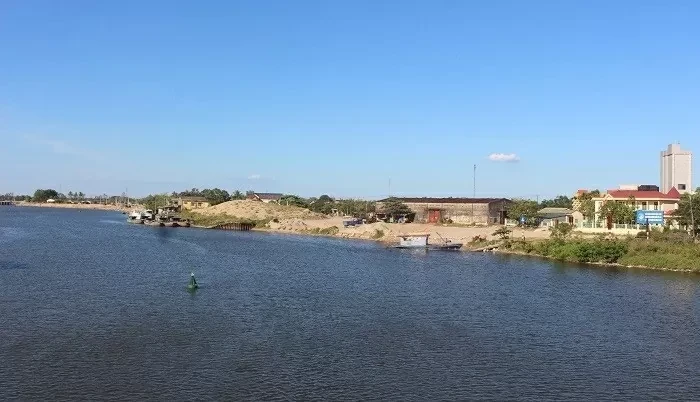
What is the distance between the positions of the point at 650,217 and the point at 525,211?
2304 centimetres

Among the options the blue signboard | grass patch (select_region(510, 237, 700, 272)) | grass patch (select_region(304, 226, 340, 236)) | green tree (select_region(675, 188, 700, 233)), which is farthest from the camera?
grass patch (select_region(304, 226, 340, 236))

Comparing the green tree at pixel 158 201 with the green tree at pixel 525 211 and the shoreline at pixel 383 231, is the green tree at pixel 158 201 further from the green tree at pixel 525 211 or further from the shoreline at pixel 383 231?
the green tree at pixel 525 211

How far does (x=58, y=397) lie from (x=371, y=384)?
9.47 meters

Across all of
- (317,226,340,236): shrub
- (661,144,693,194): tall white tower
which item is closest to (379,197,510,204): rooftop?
(317,226,340,236): shrub

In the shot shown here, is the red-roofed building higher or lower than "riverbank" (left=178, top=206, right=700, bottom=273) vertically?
higher

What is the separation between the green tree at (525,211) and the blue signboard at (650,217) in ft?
65.4

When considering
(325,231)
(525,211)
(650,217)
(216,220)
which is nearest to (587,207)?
(650,217)

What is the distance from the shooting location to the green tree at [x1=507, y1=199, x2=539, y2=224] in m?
88.9

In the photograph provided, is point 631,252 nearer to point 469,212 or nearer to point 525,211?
point 525,211

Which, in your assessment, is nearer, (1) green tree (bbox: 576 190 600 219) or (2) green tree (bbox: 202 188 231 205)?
(1) green tree (bbox: 576 190 600 219)

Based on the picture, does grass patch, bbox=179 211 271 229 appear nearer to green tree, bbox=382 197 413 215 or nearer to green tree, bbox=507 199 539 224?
green tree, bbox=382 197 413 215

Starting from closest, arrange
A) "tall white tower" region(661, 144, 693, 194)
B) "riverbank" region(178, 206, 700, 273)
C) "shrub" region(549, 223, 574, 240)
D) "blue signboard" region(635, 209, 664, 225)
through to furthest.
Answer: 1. "riverbank" region(178, 206, 700, 273)
2. "shrub" region(549, 223, 574, 240)
3. "blue signboard" region(635, 209, 664, 225)
4. "tall white tower" region(661, 144, 693, 194)

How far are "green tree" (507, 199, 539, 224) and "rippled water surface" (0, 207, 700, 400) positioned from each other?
3951 cm

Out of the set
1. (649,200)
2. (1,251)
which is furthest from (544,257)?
(1,251)
